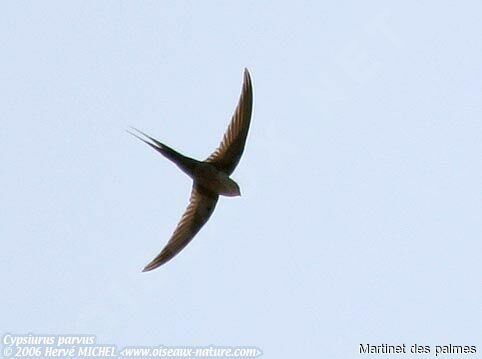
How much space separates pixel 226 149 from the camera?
5238 mm

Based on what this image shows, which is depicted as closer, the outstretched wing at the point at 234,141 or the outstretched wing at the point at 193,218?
the outstretched wing at the point at 234,141

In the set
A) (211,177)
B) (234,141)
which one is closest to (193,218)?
(211,177)

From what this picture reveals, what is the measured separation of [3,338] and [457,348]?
3853 millimetres

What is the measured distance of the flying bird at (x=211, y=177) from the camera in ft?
16.9

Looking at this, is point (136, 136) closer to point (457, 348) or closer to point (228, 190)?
point (228, 190)

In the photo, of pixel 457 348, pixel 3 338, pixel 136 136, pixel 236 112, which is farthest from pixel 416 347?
pixel 3 338

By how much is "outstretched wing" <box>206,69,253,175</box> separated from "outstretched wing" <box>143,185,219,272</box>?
0.29 meters

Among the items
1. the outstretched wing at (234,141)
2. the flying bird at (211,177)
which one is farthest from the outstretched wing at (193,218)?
the outstretched wing at (234,141)

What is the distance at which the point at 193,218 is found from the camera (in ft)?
17.9

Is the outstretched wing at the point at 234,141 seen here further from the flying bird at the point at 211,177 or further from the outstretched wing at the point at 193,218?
the outstretched wing at the point at 193,218

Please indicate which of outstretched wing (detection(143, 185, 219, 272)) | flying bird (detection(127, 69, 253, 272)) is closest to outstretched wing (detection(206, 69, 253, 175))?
flying bird (detection(127, 69, 253, 272))

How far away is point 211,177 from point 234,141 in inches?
12.8

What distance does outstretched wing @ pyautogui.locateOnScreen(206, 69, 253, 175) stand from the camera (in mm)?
5195

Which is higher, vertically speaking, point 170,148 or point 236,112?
point 236,112
